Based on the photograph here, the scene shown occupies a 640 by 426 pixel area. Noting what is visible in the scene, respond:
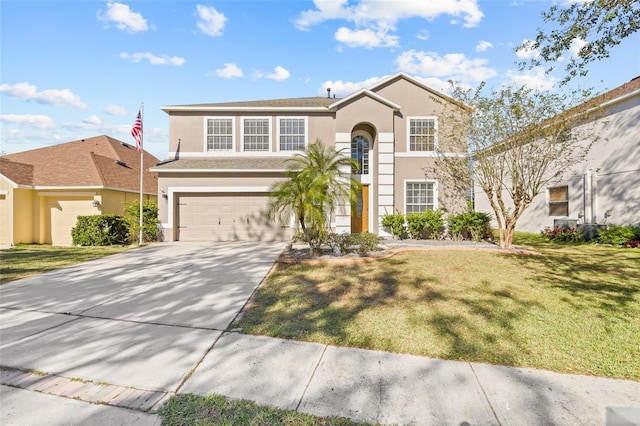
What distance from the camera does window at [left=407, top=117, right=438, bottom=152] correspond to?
13.6m

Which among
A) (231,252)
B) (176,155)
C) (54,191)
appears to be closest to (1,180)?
(54,191)

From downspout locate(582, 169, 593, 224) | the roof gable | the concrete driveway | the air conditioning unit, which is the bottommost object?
the concrete driveway

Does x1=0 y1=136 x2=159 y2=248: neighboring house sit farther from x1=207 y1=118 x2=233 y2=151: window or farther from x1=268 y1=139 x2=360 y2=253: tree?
x1=268 y1=139 x2=360 y2=253: tree

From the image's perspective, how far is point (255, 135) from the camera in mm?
14039

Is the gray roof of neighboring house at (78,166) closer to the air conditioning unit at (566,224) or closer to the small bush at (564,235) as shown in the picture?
the small bush at (564,235)

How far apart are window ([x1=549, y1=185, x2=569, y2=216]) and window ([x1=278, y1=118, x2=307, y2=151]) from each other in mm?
13261

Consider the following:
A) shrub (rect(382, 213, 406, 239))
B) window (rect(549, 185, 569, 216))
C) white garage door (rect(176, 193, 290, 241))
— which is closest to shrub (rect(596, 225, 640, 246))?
window (rect(549, 185, 569, 216))

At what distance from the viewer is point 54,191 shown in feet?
46.0

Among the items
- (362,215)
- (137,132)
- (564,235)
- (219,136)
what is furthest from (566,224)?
(137,132)

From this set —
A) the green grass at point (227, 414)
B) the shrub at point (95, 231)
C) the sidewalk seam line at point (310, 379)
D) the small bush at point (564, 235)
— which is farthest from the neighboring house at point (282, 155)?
the green grass at point (227, 414)

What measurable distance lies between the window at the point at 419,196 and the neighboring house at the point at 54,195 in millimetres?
14499

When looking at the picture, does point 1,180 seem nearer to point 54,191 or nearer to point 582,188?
point 54,191

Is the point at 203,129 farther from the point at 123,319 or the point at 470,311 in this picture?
the point at 470,311

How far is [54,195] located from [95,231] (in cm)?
366
